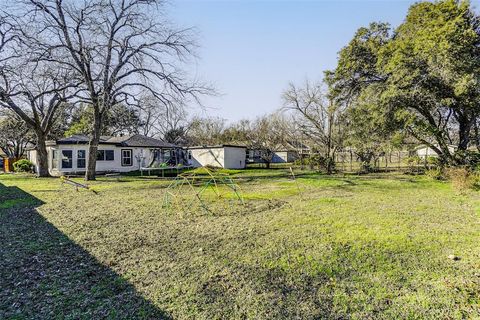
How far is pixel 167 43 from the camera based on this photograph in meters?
14.6

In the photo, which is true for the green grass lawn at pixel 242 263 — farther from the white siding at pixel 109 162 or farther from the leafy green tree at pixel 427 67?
the white siding at pixel 109 162

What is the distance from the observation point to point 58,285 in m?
3.31

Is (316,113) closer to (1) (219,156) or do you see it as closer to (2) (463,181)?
(1) (219,156)

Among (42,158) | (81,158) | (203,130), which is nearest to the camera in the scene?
(42,158)

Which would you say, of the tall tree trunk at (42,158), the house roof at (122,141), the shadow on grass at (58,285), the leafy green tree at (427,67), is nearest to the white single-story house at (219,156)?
the house roof at (122,141)

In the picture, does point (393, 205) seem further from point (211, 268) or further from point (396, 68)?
point (396, 68)

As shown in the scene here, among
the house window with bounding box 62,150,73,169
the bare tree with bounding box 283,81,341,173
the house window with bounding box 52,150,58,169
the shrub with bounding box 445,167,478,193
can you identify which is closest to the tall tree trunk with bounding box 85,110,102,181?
the house window with bounding box 62,150,73,169

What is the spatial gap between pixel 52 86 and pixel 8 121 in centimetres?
1256

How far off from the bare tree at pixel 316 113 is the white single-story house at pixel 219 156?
713 centimetres

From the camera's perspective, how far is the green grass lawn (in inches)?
111

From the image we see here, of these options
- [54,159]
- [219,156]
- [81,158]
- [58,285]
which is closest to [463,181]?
[58,285]

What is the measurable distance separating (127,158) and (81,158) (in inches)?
138

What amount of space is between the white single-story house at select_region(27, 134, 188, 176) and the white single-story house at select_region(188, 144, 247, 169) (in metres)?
1.96

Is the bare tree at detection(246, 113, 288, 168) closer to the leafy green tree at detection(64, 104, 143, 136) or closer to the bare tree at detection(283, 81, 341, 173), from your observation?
the bare tree at detection(283, 81, 341, 173)
